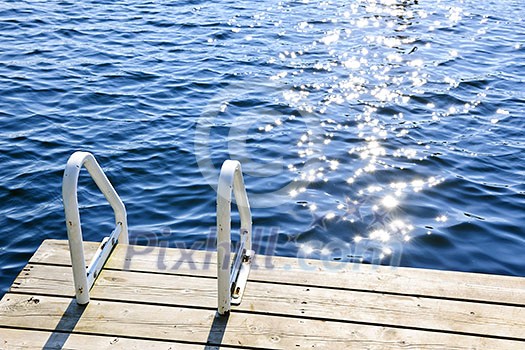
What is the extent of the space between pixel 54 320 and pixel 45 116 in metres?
5.16

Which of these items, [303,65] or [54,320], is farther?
[303,65]

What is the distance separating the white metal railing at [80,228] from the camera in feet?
12.6

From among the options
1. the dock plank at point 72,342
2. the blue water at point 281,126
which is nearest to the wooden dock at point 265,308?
the dock plank at point 72,342

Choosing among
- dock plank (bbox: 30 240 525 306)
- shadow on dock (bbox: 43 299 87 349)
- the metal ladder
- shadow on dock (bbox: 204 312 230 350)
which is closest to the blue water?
dock plank (bbox: 30 240 525 306)

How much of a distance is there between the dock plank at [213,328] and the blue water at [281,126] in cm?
187

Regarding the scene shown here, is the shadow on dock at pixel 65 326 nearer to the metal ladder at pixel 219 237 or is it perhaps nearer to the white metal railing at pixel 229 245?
the metal ladder at pixel 219 237

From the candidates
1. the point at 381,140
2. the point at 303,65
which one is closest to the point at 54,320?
the point at 381,140

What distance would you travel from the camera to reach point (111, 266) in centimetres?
461

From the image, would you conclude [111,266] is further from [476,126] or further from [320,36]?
[320,36]

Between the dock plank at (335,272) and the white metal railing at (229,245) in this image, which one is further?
the dock plank at (335,272)

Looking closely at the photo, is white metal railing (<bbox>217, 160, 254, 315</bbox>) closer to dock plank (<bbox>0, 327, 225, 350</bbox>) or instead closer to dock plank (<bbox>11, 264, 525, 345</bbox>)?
dock plank (<bbox>11, 264, 525, 345</bbox>)

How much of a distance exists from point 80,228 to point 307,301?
139cm

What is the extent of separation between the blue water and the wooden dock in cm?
161

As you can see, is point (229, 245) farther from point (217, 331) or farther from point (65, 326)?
point (65, 326)
